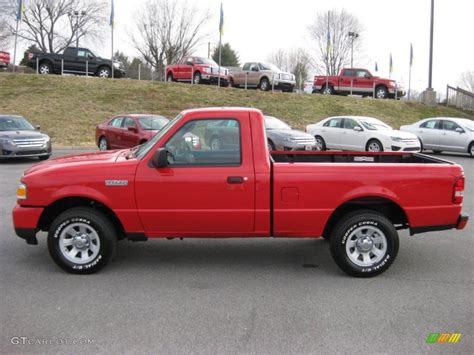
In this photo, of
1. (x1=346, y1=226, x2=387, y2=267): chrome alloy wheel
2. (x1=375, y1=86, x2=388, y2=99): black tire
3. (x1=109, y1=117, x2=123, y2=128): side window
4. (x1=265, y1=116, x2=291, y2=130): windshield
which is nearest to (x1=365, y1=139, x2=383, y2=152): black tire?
(x1=265, y1=116, x2=291, y2=130): windshield

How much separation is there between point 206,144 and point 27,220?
1.99 m

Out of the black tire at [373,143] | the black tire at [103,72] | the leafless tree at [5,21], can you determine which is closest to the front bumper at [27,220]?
the black tire at [373,143]

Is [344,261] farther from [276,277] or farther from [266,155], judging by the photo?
[266,155]

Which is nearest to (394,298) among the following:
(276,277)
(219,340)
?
(276,277)

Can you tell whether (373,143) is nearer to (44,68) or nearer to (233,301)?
(233,301)

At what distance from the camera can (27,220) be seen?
17.0 feet

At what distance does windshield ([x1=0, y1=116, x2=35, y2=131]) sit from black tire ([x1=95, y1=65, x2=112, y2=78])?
17.4m

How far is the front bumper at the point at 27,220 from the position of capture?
5184 millimetres

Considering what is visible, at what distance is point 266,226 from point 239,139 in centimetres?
93

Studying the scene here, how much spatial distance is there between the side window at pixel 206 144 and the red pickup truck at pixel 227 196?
0.01m

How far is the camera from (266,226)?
5156 millimetres

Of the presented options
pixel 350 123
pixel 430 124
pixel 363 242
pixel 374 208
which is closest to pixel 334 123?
pixel 350 123

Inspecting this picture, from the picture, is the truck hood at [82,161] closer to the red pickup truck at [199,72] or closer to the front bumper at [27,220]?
the front bumper at [27,220]

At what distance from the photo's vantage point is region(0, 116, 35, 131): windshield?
52.1ft
